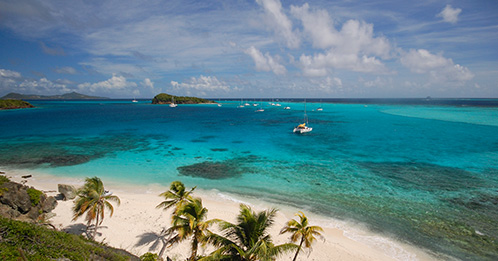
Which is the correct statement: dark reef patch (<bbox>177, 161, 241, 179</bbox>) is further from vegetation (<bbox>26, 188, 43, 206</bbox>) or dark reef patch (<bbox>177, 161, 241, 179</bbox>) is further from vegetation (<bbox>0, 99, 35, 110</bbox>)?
vegetation (<bbox>0, 99, 35, 110</bbox>)

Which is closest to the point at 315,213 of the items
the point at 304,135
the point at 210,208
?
the point at 210,208

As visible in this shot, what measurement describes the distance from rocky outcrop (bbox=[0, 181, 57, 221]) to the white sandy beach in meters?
1.49

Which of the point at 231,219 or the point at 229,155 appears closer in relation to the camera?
the point at 231,219

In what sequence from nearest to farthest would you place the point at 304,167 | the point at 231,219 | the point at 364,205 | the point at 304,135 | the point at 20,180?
the point at 231,219, the point at 364,205, the point at 20,180, the point at 304,167, the point at 304,135

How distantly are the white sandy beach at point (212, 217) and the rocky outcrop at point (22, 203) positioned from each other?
149 centimetres

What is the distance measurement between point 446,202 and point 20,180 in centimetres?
5554

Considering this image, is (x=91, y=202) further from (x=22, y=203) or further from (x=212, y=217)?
(x=212, y=217)

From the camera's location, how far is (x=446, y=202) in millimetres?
27719

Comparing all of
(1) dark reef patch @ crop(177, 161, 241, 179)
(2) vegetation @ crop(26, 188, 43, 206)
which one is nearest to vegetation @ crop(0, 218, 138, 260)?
(2) vegetation @ crop(26, 188, 43, 206)

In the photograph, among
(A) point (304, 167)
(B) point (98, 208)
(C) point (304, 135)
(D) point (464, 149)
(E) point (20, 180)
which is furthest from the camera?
(C) point (304, 135)

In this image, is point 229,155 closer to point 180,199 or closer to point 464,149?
point 180,199

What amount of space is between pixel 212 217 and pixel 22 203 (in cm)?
1718

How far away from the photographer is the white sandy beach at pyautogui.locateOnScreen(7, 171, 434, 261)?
62.3ft

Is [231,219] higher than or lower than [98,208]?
lower
